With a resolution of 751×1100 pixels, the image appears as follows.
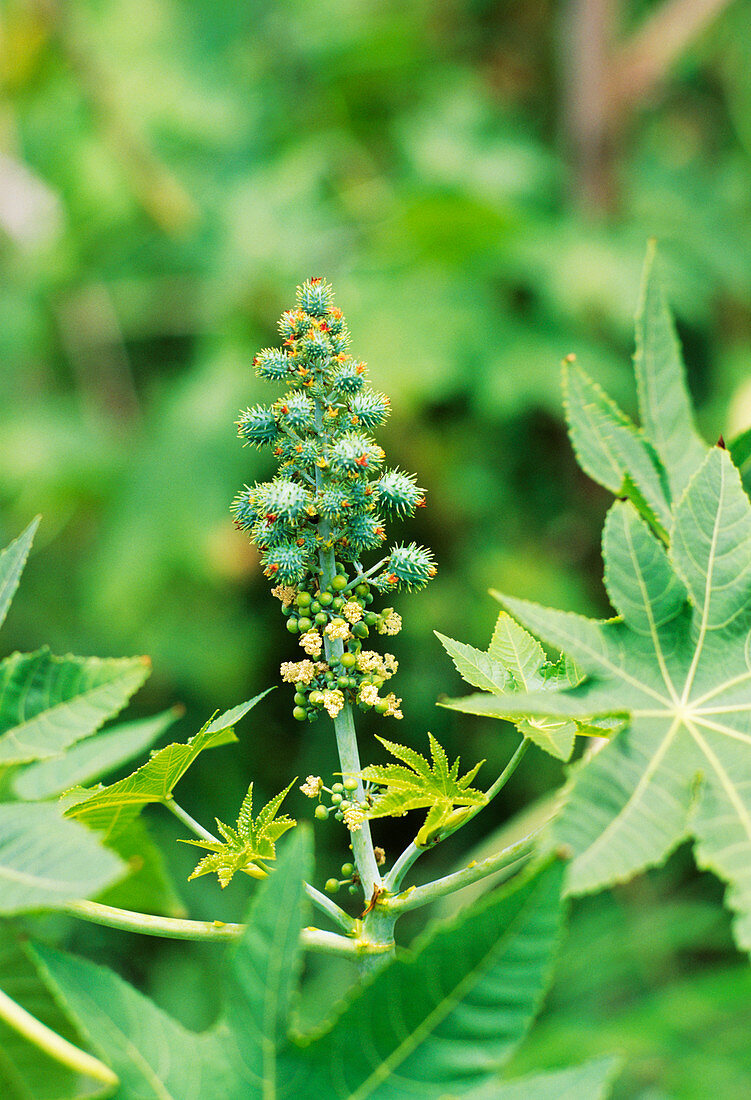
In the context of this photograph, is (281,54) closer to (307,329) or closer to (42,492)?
(42,492)

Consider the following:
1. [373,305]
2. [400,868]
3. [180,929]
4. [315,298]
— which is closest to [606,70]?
[373,305]

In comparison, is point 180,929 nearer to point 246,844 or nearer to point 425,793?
point 246,844

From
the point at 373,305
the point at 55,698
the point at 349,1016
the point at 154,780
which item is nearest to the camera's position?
the point at 349,1016

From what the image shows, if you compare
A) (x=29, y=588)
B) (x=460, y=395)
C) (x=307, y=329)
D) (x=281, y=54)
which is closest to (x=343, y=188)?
(x=281, y=54)

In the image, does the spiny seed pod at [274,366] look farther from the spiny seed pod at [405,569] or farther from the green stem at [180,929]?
the green stem at [180,929]

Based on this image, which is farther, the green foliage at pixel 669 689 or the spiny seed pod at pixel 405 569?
the spiny seed pod at pixel 405 569

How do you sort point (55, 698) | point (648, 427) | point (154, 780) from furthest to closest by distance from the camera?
1. point (648, 427)
2. point (154, 780)
3. point (55, 698)

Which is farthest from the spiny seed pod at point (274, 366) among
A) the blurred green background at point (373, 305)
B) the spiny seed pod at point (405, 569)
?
the blurred green background at point (373, 305)
